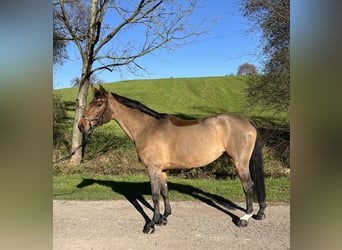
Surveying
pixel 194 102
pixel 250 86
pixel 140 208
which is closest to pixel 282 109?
pixel 250 86

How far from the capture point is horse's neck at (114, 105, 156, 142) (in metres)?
4.57

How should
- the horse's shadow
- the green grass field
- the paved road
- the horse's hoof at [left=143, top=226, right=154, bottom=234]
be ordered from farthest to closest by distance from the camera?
the green grass field, the horse's shadow, the horse's hoof at [left=143, top=226, right=154, bottom=234], the paved road

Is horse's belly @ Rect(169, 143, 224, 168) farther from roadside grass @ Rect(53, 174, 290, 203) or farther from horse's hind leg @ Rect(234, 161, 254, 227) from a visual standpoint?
roadside grass @ Rect(53, 174, 290, 203)

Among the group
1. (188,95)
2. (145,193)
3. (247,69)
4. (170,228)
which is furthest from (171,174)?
(170,228)

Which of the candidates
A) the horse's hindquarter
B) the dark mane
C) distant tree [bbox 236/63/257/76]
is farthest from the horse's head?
distant tree [bbox 236/63/257/76]

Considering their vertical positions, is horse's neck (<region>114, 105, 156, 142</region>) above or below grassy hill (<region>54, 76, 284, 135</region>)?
below

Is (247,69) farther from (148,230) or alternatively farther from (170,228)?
(148,230)

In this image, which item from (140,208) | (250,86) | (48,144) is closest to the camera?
(48,144)

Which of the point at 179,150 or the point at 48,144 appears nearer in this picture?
the point at 48,144

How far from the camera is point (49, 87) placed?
4.58ft

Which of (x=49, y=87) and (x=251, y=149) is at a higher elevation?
(x=49, y=87)
